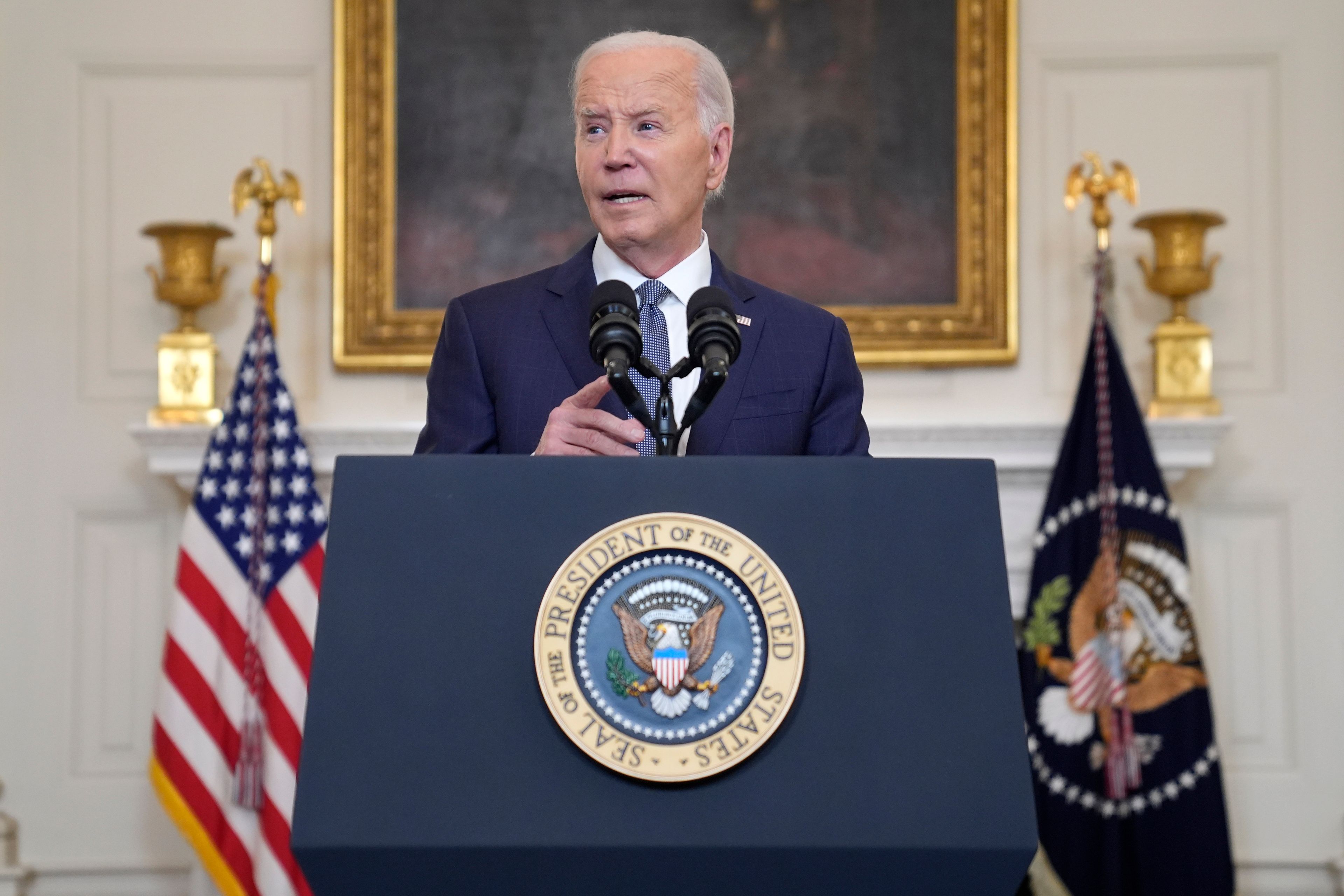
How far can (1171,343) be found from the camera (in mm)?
→ 3965

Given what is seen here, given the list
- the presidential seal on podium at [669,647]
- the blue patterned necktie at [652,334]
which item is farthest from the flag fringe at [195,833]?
the presidential seal on podium at [669,647]

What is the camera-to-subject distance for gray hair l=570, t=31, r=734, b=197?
74.7 inches

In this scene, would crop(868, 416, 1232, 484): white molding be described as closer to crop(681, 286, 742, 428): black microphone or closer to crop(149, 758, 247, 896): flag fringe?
crop(149, 758, 247, 896): flag fringe

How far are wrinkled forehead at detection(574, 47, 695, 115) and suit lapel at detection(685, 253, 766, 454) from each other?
25 centimetres

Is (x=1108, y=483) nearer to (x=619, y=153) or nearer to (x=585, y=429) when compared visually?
(x=619, y=153)

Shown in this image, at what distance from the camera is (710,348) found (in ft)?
4.43

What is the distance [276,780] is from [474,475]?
278cm

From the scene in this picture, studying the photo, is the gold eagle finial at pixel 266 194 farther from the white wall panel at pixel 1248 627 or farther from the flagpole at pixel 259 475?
the white wall panel at pixel 1248 627

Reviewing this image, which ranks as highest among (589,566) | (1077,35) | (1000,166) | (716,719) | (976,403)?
(1077,35)

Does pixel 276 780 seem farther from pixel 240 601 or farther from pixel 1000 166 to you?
pixel 1000 166

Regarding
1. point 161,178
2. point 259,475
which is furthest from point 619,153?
point 161,178

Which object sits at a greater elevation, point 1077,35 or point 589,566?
point 1077,35

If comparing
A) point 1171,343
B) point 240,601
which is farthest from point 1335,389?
point 240,601

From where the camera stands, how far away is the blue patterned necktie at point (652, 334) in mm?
1809
